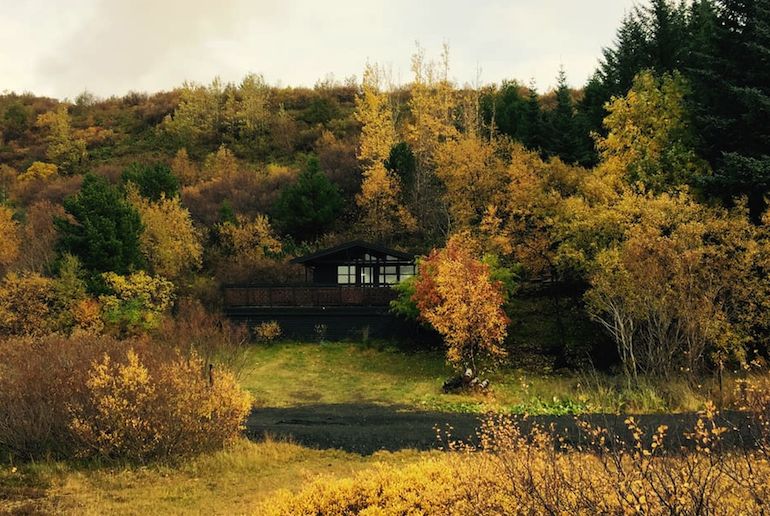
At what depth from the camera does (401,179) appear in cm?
4756

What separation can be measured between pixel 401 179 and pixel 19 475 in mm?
38020

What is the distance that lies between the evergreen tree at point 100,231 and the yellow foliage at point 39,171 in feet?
140

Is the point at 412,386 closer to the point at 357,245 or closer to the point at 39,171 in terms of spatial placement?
the point at 357,245

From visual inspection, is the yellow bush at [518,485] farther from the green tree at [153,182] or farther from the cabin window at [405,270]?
the green tree at [153,182]

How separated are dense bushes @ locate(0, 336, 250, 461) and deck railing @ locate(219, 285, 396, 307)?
70.4 feet

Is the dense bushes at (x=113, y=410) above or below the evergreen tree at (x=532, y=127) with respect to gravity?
below

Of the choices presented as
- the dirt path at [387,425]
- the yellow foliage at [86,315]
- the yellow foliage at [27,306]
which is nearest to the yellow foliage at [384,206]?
the yellow foliage at [86,315]

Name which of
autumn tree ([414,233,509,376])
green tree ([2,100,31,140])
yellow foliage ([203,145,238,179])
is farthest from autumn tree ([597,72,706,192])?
green tree ([2,100,31,140])

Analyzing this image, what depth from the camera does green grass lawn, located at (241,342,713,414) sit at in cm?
2011

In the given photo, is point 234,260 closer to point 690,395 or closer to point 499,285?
point 499,285

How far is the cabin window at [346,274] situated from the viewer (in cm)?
4000

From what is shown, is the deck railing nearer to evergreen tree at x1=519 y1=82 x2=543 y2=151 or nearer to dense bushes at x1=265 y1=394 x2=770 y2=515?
evergreen tree at x1=519 y1=82 x2=543 y2=151

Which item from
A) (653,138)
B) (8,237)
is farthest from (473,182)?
(8,237)

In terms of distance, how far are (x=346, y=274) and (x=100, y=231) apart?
1609cm
